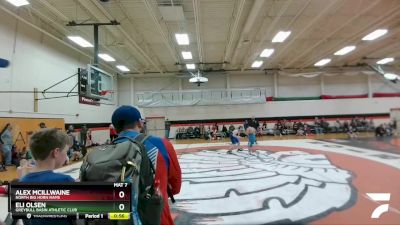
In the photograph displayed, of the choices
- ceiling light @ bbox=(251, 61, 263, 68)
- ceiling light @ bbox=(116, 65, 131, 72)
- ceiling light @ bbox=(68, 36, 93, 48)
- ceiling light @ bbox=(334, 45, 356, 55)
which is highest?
ceiling light @ bbox=(334, 45, 356, 55)

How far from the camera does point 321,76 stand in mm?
20719

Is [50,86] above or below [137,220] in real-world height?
above

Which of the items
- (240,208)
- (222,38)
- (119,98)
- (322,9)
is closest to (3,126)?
(240,208)

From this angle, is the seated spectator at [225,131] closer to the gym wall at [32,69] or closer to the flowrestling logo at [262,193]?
the gym wall at [32,69]

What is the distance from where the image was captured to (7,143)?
9094 millimetres

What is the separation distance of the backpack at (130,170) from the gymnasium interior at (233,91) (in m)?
0.40

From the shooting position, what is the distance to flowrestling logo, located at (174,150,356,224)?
3.77 metres

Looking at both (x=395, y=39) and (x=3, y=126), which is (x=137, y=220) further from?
(x=395, y=39)

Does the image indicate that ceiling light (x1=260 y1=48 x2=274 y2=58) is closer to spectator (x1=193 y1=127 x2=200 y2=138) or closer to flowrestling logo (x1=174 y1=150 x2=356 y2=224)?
spectator (x1=193 y1=127 x2=200 y2=138)

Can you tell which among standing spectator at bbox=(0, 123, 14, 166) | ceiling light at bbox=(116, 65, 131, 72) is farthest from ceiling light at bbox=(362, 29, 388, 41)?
standing spectator at bbox=(0, 123, 14, 166)

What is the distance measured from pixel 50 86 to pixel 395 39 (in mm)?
16879
